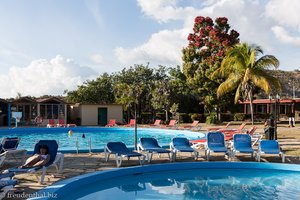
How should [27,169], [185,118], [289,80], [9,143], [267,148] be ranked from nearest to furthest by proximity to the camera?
[27,169], [9,143], [267,148], [185,118], [289,80]

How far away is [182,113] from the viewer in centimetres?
3350

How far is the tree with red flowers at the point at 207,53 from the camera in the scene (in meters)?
29.3

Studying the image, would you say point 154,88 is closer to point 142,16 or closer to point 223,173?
point 142,16

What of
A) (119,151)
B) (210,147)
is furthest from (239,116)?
(119,151)

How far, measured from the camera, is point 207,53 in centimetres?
3061

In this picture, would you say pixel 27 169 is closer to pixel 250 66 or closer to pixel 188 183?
pixel 188 183

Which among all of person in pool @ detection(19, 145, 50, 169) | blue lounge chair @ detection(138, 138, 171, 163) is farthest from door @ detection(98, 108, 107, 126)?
person in pool @ detection(19, 145, 50, 169)

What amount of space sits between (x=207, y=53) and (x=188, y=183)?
23.1 m

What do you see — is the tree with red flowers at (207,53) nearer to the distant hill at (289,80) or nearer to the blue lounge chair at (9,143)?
the blue lounge chair at (9,143)

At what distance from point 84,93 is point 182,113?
11.1 m

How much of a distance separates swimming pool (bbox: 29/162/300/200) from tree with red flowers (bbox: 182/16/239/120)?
19325mm

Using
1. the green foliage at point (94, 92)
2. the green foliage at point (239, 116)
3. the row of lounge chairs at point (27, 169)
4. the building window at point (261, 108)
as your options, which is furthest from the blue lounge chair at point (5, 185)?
the building window at point (261, 108)

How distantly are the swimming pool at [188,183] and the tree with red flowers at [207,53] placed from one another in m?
19.3

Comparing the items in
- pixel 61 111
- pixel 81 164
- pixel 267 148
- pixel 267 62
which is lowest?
pixel 81 164
